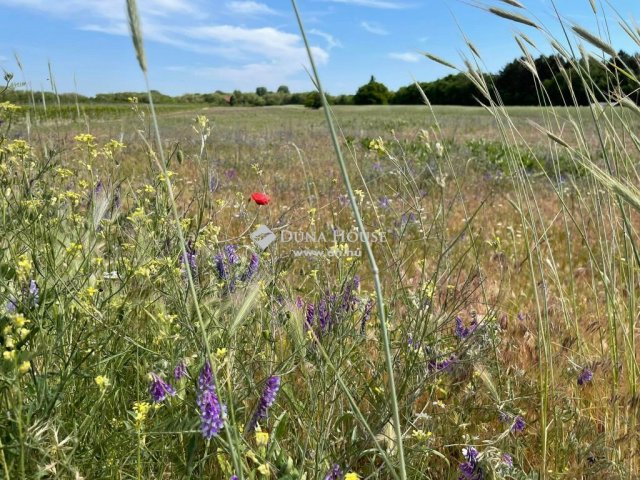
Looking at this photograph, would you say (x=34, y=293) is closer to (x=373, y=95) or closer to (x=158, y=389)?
(x=158, y=389)

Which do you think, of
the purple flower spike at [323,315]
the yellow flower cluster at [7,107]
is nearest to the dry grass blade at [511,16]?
the purple flower spike at [323,315]

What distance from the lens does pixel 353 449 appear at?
1397mm

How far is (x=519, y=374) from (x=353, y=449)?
2.67 feet

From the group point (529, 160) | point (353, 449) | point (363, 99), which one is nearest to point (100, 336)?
point (353, 449)

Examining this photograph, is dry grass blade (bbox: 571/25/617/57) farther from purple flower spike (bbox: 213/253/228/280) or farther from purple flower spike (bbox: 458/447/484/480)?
Result: purple flower spike (bbox: 213/253/228/280)

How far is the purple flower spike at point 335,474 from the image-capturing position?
4.23ft

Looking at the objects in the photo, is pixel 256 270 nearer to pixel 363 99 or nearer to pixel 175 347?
pixel 175 347

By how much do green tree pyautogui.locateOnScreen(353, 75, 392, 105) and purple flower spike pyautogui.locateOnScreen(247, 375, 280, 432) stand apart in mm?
70773

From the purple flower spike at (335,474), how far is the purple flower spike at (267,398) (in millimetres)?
192

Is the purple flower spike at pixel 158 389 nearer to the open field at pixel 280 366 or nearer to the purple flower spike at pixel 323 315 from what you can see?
the open field at pixel 280 366

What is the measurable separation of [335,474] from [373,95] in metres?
71.9

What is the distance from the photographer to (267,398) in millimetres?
1322

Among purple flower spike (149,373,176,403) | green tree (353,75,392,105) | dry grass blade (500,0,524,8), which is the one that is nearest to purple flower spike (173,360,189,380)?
purple flower spike (149,373,176,403)

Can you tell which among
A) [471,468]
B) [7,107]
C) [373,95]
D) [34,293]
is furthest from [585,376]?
[373,95]
